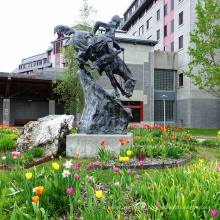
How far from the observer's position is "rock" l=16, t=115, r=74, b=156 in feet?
24.0

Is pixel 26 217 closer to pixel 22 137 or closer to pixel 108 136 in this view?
pixel 108 136

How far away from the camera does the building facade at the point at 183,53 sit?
24.5m

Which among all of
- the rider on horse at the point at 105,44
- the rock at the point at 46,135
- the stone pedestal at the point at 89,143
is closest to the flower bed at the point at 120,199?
the rock at the point at 46,135

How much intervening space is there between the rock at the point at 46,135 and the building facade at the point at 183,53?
19.9 m

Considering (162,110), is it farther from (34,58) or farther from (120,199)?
(34,58)

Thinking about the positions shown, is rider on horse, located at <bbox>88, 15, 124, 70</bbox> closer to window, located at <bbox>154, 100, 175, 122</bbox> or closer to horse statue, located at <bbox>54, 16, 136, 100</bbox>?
horse statue, located at <bbox>54, 16, 136, 100</bbox>

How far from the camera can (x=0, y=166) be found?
5.78 metres

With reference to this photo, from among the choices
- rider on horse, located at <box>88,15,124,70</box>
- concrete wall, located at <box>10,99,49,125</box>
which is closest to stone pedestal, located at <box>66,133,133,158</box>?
rider on horse, located at <box>88,15,124,70</box>

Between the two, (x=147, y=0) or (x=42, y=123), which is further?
(x=147, y=0)

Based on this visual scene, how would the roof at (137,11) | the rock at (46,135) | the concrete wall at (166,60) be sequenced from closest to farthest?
the rock at (46,135) < the concrete wall at (166,60) < the roof at (137,11)

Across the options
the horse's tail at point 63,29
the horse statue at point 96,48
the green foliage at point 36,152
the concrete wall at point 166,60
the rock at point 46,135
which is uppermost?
the concrete wall at point 166,60

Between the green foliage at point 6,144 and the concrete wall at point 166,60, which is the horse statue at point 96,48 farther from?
the concrete wall at point 166,60

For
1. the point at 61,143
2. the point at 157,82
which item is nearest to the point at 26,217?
the point at 61,143

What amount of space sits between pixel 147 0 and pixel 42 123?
101ft
